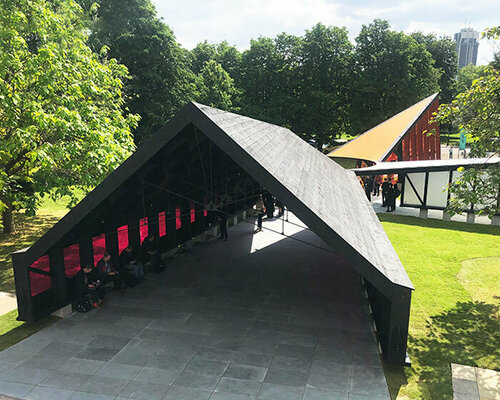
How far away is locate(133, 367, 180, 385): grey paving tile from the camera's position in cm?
793

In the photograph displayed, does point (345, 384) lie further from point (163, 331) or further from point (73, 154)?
point (73, 154)

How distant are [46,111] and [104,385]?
10696mm

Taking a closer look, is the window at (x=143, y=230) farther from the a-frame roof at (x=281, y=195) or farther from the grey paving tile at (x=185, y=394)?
the grey paving tile at (x=185, y=394)

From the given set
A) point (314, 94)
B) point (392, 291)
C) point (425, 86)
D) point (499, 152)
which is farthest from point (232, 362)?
point (425, 86)

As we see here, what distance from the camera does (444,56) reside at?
71875mm

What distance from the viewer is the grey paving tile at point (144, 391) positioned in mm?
7434

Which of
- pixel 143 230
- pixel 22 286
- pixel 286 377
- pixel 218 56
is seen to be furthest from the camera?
pixel 218 56

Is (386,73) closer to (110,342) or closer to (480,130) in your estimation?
(480,130)

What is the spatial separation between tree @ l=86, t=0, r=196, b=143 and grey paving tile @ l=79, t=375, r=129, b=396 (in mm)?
30748

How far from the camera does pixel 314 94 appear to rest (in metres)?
46.2

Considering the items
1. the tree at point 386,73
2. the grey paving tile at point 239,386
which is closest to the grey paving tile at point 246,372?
the grey paving tile at point 239,386

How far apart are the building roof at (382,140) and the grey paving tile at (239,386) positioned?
952 inches

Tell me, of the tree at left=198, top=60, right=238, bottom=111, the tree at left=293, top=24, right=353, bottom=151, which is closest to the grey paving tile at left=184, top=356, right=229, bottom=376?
the tree at left=198, top=60, right=238, bottom=111

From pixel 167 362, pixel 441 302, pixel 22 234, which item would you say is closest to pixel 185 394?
pixel 167 362
